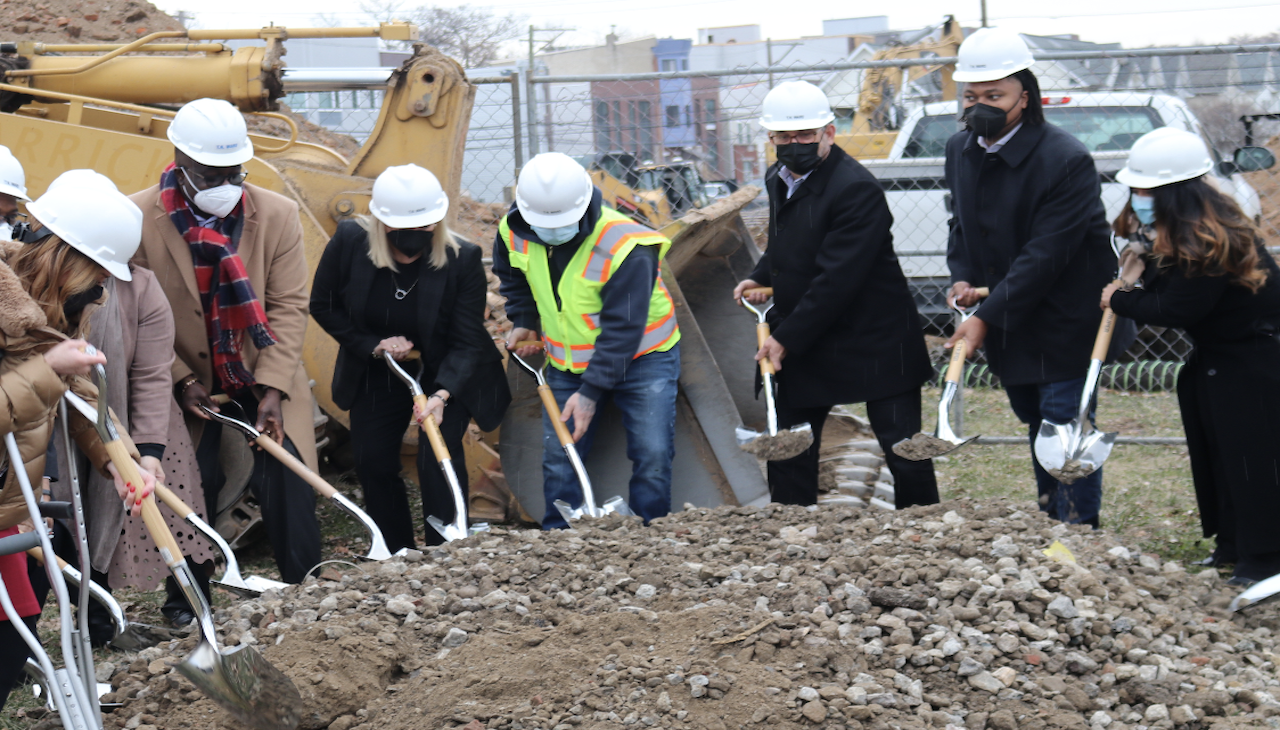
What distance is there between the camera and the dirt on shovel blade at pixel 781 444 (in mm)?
4777

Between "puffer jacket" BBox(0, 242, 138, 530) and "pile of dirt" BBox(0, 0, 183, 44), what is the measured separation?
7774 mm

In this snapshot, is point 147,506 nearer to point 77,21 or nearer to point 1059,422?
point 1059,422

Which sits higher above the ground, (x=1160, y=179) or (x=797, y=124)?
(x=797, y=124)

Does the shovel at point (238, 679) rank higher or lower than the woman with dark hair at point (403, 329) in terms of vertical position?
lower

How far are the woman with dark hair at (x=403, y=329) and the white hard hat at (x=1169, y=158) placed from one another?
8.48ft

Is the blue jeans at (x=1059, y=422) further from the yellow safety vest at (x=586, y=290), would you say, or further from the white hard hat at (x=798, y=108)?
the yellow safety vest at (x=586, y=290)

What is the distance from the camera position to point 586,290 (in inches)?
188

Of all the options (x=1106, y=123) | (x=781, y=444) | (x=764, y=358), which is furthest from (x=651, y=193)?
(x=781, y=444)

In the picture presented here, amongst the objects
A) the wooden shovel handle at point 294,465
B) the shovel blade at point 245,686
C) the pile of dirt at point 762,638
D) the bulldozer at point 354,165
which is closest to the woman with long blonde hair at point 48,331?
the shovel blade at point 245,686

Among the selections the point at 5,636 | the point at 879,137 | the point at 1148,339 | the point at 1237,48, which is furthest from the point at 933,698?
the point at 879,137

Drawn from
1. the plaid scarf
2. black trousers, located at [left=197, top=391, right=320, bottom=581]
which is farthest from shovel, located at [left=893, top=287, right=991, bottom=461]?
the plaid scarf

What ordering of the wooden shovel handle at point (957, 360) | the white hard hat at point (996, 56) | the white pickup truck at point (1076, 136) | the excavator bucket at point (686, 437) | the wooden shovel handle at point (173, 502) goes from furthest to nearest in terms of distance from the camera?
the white pickup truck at point (1076, 136)
the excavator bucket at point (686, 437)
the wooden shovel handle at point (957, 360)
the white hard hat at point (996, 56)
the wooden shovel handle at point (173, 502)

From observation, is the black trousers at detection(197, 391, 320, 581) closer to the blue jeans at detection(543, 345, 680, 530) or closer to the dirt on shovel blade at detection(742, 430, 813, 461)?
the blue jeans at detection(543, 345, 680, 530)

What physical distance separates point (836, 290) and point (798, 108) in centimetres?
73
